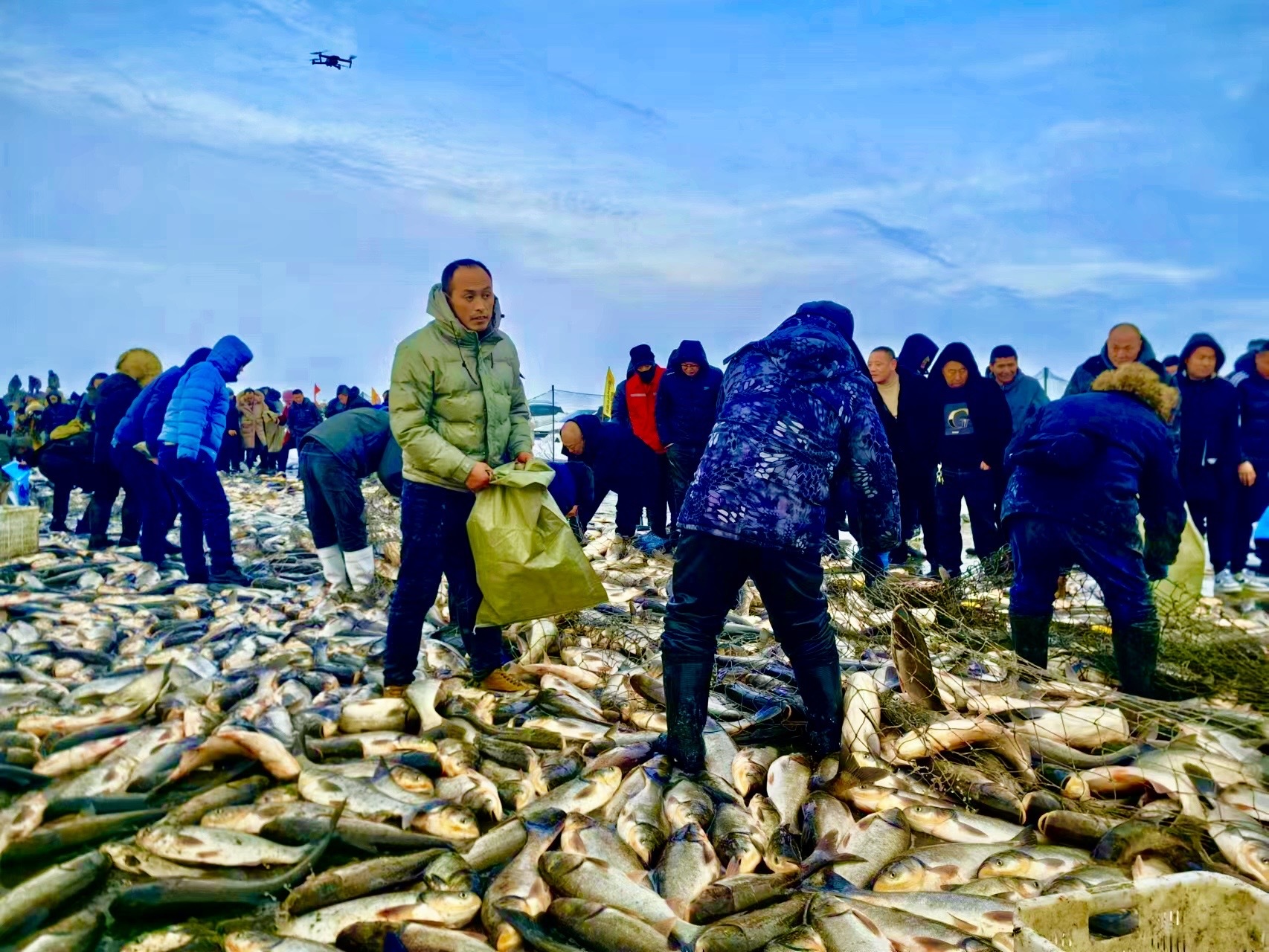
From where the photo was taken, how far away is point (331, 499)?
23.3 ft

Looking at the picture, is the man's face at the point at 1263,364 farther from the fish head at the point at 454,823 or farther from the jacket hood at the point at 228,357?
the jacket hood at the point at 228,357

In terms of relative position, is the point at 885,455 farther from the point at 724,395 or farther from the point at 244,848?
the point at 244,848

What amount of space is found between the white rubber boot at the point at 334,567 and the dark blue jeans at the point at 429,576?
9.68 feet

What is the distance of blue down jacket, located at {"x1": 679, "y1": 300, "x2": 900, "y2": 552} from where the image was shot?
3.56m

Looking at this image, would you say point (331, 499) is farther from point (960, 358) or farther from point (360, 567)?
point (960, 358)

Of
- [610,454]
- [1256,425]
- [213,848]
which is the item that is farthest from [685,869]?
[1256,425]

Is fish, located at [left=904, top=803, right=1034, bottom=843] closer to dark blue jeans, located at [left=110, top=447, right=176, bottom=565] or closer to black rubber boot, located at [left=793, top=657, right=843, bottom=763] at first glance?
black rubber boot, located at [left=793, top=657, right=843, bottom=763]

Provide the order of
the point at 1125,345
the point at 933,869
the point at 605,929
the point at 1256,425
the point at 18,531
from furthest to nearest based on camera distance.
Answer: the point at 18,531 < the point at 1256,425 < the point at 1125,345 < the point at 933,869 < the point at 605,929

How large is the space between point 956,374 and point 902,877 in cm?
589

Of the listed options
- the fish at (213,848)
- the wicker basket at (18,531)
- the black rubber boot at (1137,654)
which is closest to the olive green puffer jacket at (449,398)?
the fish at (213,848)

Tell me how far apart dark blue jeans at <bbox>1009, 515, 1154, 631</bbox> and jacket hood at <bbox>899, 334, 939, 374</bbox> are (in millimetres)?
4840

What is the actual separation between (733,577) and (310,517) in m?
4.86

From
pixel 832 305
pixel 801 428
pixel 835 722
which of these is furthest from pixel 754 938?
pixel 832 305

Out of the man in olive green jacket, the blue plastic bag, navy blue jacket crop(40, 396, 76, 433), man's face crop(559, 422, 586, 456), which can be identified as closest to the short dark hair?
the man in olive green jacket
